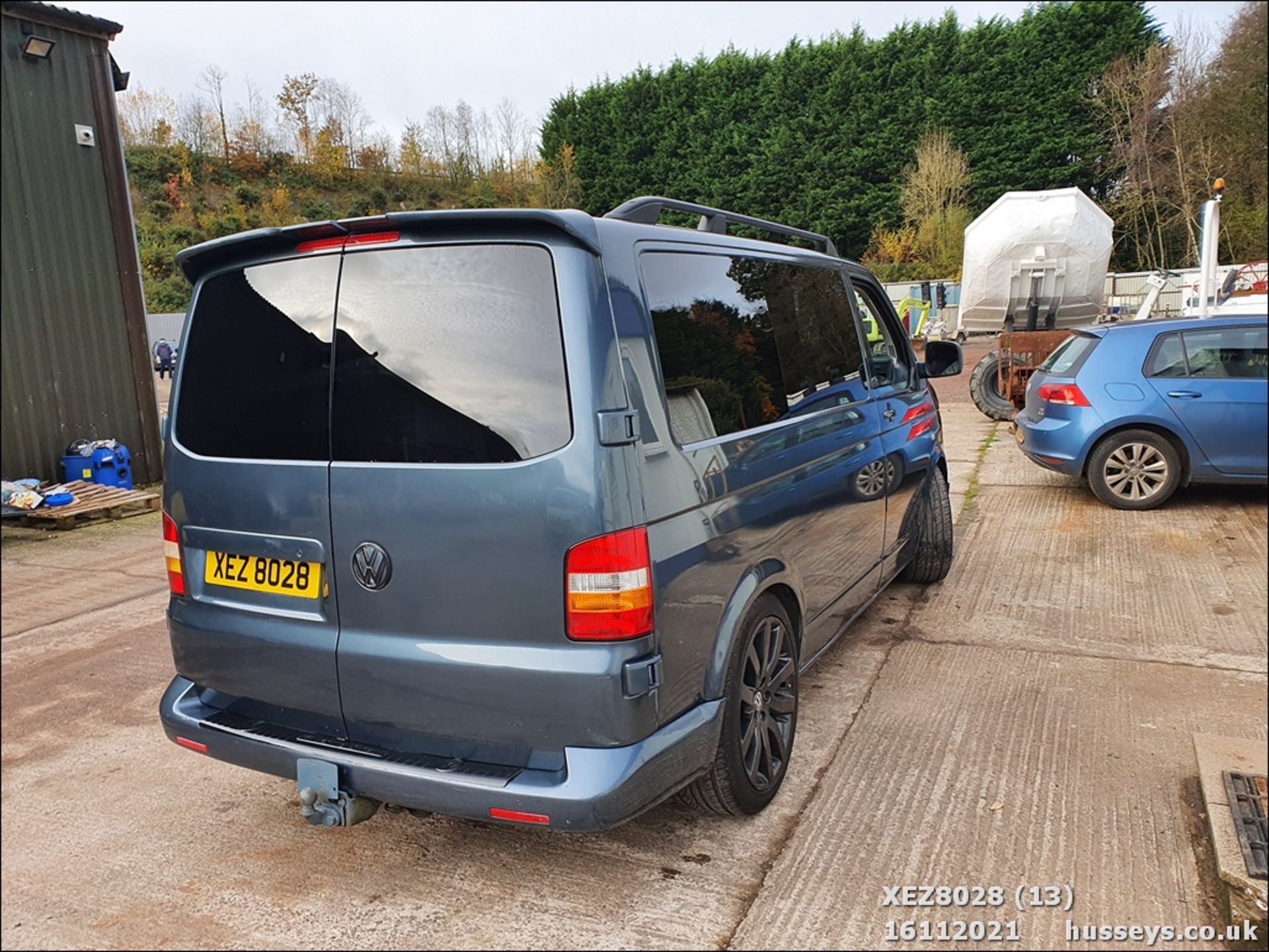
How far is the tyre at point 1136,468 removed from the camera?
8.03ft

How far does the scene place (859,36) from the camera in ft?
114

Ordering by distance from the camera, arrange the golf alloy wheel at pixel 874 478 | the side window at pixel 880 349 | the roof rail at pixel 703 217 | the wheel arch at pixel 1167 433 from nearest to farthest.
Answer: the wheel arch at pixel 1167 433, the roof rail at pixel 703 217, the golf alloy wheel at pixel 874 478, the side window at pixel 880 349

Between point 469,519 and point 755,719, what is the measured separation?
129 centimetres

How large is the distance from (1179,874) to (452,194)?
13.8m

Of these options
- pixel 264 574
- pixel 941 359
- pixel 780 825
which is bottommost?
pixel 780 825

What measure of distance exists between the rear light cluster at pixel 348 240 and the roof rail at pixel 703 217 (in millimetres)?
612

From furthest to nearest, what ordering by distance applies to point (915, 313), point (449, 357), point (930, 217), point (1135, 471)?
1. point (915, 313)
2. point (930, 217)
3. point (1135, 471)
4. point (449, 357)

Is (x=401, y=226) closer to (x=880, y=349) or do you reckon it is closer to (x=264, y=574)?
(x=264, y=574)

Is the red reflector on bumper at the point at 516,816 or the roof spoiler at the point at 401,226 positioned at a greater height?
the roof spoiler at the point at 401,226

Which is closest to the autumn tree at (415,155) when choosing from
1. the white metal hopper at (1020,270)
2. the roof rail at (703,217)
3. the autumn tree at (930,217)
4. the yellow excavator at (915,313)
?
the roof rail at (703,217)

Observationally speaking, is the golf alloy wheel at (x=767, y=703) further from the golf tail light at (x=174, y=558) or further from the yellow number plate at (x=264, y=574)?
the golf tail light at (x=174, y=558)

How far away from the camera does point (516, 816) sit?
217 cm

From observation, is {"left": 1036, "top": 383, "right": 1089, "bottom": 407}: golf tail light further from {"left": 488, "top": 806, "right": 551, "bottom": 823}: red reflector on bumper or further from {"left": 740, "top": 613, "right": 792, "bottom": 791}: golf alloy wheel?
{"left": 488, "top": 806, "right": 551, "bottom": 823}: red reflector on bumper

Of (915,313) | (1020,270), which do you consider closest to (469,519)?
(1020,270)
